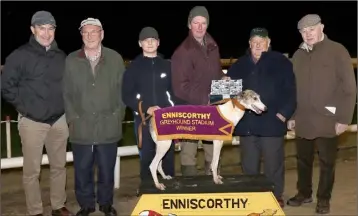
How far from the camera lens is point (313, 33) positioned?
5.23 metres

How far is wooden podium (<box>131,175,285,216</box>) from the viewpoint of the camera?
445cm

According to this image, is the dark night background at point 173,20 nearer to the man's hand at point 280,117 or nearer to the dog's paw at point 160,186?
the man's hand at point 280,117

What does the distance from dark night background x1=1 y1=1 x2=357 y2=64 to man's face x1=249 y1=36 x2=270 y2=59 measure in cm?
2695

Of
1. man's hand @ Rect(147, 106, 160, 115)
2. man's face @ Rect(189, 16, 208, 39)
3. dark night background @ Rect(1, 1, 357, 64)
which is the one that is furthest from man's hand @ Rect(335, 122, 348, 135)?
dark night background @ Rect(1, 1, 357, 64)

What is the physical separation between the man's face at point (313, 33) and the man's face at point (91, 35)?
6.38ft

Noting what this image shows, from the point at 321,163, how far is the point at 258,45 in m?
1.42

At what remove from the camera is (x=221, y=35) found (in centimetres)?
3847

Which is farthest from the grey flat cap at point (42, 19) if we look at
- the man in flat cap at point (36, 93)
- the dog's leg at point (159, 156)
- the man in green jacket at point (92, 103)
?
the dog's leg at point (159, 156)

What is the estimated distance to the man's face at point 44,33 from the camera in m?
4.95

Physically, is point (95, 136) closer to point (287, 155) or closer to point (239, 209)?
point (239, 209)

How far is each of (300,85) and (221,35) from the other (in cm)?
3345

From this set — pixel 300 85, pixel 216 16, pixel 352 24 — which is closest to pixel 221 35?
pixel 216 16

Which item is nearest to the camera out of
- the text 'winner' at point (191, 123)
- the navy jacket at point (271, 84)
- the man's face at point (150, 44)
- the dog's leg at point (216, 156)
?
the text 'winner' at point (191, 123)

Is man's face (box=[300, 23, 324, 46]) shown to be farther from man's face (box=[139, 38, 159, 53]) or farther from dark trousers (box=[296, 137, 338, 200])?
man's face (box=[139, 38, 159, 53])
